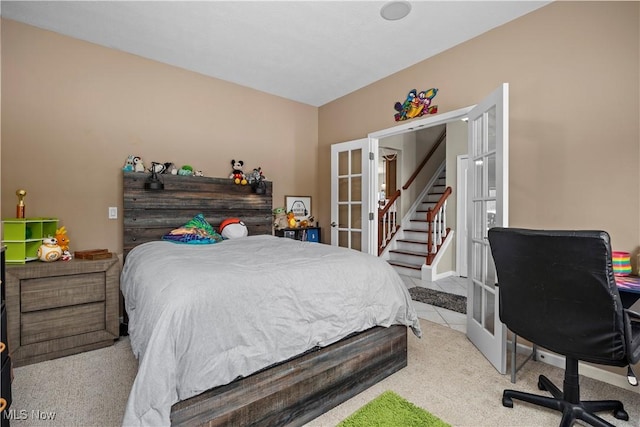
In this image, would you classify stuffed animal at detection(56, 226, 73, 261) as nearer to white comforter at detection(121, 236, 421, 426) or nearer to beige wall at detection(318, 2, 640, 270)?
white comforter at detection(121, 236, 421, 426)

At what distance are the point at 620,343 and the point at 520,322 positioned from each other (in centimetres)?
40

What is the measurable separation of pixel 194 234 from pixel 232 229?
0.49 meters

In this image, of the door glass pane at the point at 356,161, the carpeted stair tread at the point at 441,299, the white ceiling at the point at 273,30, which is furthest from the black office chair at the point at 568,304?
the door glass pane at the point at 356,161

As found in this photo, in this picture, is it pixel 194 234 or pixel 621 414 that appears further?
pixel 194 234

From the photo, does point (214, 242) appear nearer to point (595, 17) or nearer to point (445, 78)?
point (445, 78)

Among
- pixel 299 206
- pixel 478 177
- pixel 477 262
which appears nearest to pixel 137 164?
pixel 299 206

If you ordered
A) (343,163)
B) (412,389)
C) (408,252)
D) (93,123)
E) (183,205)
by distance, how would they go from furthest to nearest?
(408,252), (343,163), (183,205), (93,123), (412,389)

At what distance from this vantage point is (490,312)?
2.43 meters

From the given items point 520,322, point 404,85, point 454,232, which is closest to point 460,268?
point 454,232

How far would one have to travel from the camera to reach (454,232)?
17.3ft

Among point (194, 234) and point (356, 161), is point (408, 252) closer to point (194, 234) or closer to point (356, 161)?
point (356, 161)

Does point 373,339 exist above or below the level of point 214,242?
below

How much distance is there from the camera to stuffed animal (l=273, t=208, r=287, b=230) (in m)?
4.39

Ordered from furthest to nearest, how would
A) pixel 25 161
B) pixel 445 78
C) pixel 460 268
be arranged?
pixel 460 268, pixel 445 78, pixel 25 161
